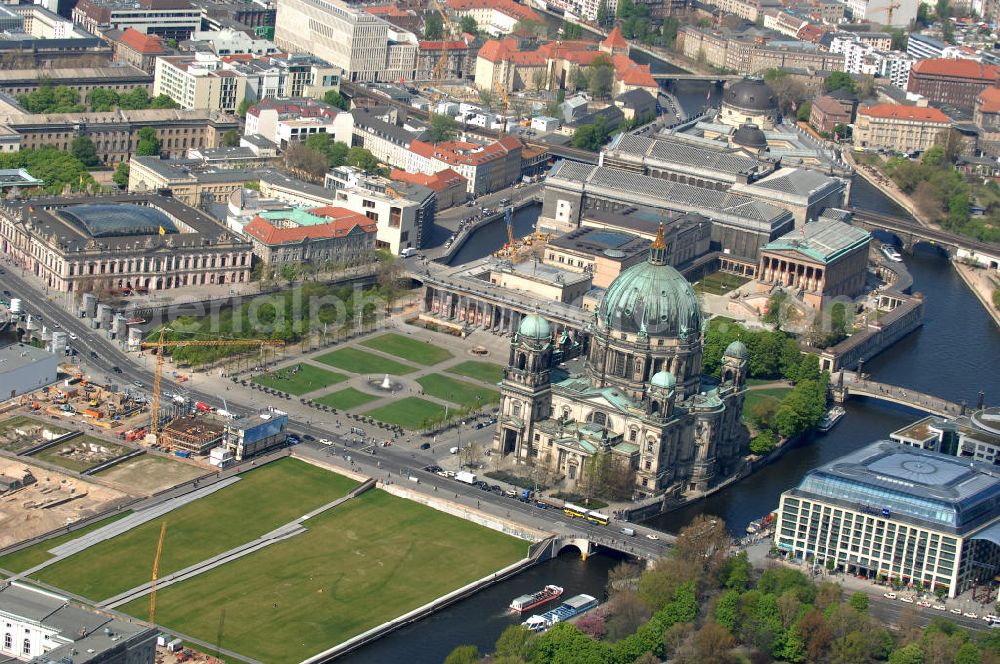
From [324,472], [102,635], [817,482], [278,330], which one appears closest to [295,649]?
[102,635]

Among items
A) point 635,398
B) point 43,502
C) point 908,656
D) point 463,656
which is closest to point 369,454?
point 635,398

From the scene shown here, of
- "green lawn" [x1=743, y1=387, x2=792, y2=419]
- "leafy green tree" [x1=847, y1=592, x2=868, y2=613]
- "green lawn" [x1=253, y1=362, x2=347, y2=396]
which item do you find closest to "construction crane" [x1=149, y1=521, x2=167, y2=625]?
"green lawn" [x1=253, y1=362, x2=347, y2=396]

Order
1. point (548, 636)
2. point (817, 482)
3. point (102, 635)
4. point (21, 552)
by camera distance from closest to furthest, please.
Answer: point (102, 635), point (548, 636), point (21, 552), point (817, 482)

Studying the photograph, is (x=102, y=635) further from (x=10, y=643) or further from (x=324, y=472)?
Result: (x=324, y=472)

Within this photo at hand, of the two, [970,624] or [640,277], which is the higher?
[640,277]

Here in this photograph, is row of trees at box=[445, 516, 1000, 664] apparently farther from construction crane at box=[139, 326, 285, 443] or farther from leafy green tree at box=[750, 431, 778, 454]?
construction crane at box=[139, 326, 285, 443]

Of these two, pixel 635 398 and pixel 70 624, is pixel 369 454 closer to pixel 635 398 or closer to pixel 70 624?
pixel 635 398

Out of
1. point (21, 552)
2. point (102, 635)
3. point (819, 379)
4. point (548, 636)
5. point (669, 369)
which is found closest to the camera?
point (102, 635)
